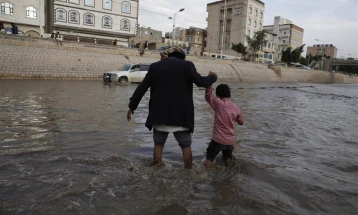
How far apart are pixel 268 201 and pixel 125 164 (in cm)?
189

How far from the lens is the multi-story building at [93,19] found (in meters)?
36.9

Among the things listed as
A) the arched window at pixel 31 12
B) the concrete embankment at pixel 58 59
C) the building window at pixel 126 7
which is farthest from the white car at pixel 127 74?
the building window at pixel 126 7

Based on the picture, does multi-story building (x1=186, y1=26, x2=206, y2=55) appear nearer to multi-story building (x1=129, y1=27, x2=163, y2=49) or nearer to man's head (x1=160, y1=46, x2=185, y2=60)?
multi-story building (x1=129, y1=27, x2=163, y2=49)

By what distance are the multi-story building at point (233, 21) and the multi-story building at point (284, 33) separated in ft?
72.1

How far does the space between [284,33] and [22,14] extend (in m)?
75.3

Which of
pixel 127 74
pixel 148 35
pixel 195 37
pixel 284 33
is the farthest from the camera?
pixel 284 33

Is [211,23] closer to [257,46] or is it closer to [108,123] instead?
[257,46]

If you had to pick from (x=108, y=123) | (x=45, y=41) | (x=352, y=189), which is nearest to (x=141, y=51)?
(x=45, y=41)

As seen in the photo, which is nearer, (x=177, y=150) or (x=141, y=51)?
(x=177, y=150)

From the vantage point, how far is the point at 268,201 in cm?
288

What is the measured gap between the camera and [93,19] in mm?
39188

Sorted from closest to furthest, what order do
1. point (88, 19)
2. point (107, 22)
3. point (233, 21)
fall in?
point (88, 19) < point (107, 22) < point (233, 21)

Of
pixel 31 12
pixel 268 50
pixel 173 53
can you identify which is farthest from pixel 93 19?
pixel 268 50

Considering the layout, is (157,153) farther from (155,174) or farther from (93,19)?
(93,19)
